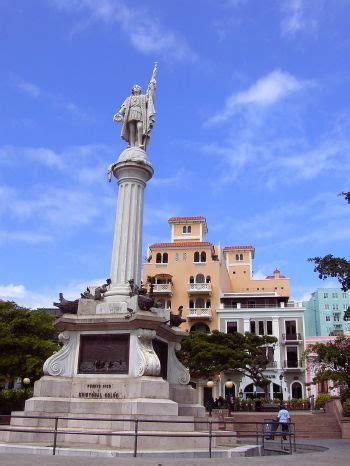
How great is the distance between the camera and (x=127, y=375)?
15414 mm

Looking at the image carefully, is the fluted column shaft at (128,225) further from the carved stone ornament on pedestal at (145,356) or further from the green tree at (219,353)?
the green tree at (219,353)

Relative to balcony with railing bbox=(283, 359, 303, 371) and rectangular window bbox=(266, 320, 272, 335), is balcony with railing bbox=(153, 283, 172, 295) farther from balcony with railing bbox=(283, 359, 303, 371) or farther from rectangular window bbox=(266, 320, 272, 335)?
balcony with railing bbox=(283, 359, 303, 371)

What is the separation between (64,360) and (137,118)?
31.4 ft

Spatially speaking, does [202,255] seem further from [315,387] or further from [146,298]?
[146,298]

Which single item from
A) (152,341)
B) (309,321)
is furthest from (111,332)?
(309,321)

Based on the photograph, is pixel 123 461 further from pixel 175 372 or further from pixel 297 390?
pixel 297 390

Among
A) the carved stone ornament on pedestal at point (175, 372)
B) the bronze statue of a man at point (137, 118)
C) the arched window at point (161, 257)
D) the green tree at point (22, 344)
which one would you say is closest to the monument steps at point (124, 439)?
the carved stone ornament on pedestal at point (175, 372)

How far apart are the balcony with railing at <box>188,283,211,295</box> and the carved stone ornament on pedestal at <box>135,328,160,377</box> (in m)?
41.7

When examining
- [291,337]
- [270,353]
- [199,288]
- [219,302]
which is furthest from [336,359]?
[199,288]

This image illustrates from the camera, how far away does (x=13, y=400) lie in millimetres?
28203

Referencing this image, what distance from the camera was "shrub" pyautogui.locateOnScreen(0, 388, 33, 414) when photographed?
2759 cm

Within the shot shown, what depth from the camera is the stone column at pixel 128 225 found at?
1816 cm

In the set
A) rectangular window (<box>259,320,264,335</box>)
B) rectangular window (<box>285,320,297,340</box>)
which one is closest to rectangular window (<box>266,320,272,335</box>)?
rectangular window (<box>259,320,264,335</box>)

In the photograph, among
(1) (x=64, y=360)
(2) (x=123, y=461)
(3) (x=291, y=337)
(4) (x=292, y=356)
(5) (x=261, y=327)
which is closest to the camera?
(2) (x=123, y=461)
